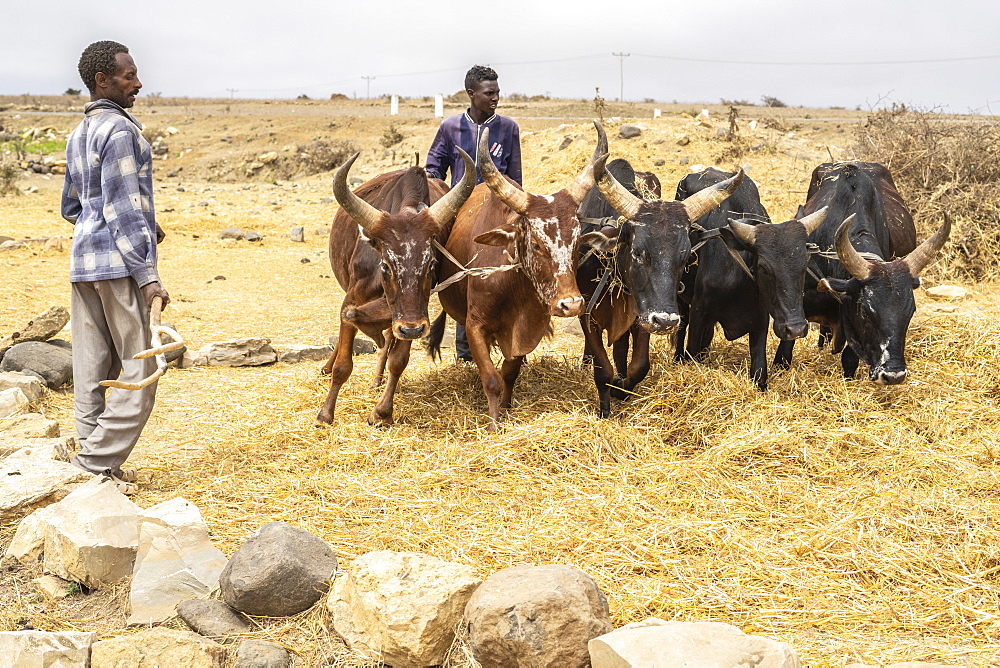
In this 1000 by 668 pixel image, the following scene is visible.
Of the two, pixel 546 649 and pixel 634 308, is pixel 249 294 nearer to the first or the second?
pixel 634 308

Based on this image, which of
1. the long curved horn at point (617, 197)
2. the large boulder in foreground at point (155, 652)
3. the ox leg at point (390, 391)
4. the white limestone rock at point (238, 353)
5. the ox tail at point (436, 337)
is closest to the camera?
the large boulder in foreground at point (155, 652)

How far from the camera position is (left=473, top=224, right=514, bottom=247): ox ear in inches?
222

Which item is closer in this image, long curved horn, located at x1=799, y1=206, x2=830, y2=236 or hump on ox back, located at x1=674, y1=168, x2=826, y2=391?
hump on ox back, located at x1=674, y1=168, x2=826, y2=391

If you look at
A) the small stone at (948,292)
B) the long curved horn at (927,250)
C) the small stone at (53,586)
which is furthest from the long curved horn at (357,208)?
Result: the small stone at (948,292)

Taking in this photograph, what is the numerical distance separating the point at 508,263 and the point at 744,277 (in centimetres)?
202

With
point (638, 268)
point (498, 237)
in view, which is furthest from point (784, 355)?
point (498, 237)

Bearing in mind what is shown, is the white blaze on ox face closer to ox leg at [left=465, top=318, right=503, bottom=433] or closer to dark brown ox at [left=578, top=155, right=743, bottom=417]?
dark brown ox at [left=578, top=155, right=743, bottom=417]

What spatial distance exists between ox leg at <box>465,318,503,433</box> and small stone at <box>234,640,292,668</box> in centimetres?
263

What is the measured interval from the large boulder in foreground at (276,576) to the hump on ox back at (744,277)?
12.2 ft

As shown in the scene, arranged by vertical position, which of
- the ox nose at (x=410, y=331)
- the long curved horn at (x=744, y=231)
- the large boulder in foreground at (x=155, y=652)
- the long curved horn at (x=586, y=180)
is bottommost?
the large boulder in foreground at (x=155, y=652)

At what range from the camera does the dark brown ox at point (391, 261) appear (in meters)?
5.57

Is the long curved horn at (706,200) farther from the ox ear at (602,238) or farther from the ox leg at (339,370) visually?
the ox leg at (339,370)

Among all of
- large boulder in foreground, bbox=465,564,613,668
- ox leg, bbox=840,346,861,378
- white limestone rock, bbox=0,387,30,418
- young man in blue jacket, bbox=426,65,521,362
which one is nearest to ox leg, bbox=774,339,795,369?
ox leg, bbox=840,346,861,378

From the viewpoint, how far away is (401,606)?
346 centimetres
